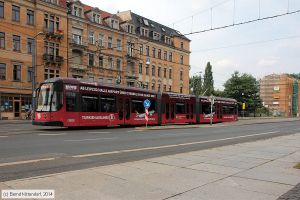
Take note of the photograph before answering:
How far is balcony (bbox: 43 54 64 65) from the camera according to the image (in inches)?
1788

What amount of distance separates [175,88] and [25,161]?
210 feet

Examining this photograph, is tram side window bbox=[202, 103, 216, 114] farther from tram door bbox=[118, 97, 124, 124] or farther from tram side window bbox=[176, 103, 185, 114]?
tram door bbox=[118, 97, 124, 124]

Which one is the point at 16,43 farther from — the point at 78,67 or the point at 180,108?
the point at 180,108

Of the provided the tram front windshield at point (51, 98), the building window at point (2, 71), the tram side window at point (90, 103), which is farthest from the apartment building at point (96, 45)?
the tram front windshield at point (51, 98)

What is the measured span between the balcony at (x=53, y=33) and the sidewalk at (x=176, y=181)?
3930 centimetres

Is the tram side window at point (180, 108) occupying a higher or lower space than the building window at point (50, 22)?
lower

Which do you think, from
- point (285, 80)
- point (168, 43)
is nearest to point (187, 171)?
point (168, 43)

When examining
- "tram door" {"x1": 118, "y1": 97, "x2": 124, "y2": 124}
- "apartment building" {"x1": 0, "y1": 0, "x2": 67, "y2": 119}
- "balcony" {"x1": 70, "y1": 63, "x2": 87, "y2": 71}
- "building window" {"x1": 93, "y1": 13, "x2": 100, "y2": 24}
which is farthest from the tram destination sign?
"building window" {"x1": 93, "y1": 13, "x2": 100, "y2": 24}

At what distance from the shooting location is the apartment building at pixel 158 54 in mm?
63125

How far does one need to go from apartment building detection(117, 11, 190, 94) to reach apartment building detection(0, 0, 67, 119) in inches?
613

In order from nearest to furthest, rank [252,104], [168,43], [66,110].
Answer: [66,110] → [168,43] → [252,104]

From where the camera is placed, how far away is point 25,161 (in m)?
9.69

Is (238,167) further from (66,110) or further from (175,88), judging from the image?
(175,88)

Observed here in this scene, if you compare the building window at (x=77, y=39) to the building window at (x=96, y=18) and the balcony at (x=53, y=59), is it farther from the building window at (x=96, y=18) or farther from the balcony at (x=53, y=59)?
the building window at (x=96, y=18)
